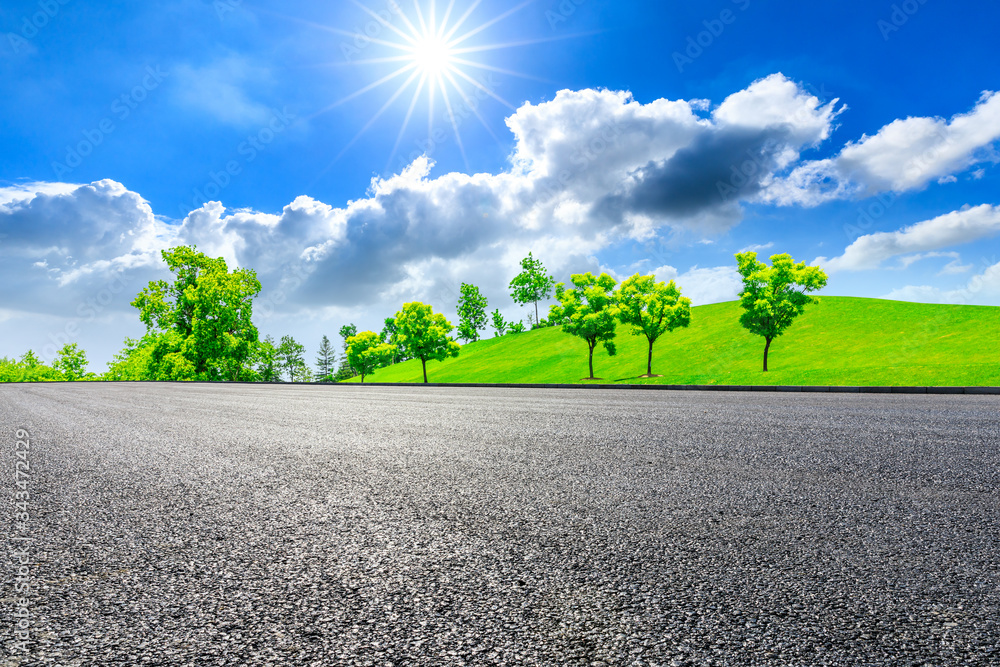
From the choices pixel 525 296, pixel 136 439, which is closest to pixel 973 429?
pixel 136 439

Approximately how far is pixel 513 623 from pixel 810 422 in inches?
312

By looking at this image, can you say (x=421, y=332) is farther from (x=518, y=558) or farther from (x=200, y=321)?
(x=518, y=558)

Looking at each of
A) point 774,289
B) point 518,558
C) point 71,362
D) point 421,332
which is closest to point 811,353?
point 774,289

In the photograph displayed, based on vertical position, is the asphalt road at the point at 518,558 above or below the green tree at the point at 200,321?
below

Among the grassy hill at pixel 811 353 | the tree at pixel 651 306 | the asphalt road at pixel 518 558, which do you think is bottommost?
the asphalt road at pixel 518 558

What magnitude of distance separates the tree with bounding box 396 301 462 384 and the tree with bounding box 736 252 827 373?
94.7 ft

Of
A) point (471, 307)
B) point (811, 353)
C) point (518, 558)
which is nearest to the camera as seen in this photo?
point (518, 558)

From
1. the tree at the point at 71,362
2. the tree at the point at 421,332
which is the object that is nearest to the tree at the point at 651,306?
the tree at the point at 421,332

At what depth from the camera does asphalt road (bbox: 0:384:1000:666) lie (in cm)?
179

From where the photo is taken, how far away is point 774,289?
35.4 metres

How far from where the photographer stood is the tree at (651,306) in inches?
1545

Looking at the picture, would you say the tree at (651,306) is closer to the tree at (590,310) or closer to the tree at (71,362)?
the tree at (590,310)

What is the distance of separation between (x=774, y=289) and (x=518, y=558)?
125ft

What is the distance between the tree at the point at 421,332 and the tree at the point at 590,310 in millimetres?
14617
